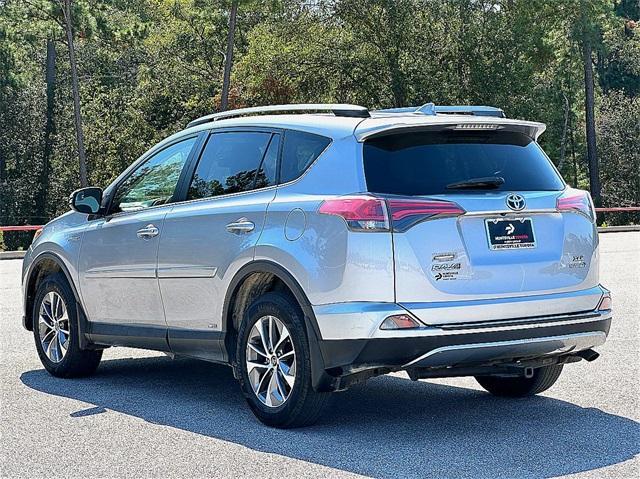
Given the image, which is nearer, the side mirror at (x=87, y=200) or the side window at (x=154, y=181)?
the side window at (x=154, y=181)

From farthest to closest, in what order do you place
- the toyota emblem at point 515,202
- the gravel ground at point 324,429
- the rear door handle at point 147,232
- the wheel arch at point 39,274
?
the wheel arch at point 39,274 < the rear door handle at point 147,232 < the toyota emblem at point 515,202 < the gravel ground at point 324,429

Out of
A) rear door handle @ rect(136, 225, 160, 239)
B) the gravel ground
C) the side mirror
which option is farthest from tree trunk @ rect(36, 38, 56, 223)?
rear door handle @ rect(136, 225, 160, 239)

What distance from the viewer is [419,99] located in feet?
173

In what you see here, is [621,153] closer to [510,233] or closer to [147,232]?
[147,232]

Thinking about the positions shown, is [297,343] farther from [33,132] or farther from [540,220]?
[33,132]

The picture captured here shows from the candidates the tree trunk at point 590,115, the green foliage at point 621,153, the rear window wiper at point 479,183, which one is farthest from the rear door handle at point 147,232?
the green foliage at point 621,153

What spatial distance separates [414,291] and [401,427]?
1.06m

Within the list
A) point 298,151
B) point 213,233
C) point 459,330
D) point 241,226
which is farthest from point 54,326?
point 459,330

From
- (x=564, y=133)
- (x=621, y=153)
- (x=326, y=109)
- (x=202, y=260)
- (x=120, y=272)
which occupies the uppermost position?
(x=326, y=109)

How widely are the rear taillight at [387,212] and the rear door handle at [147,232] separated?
2006 mm

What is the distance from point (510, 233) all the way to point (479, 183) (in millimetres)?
348

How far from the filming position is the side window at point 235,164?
24.6 feet

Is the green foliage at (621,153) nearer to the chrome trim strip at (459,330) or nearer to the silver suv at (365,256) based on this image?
the silver suv at (365,256)

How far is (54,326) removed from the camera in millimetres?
9344
